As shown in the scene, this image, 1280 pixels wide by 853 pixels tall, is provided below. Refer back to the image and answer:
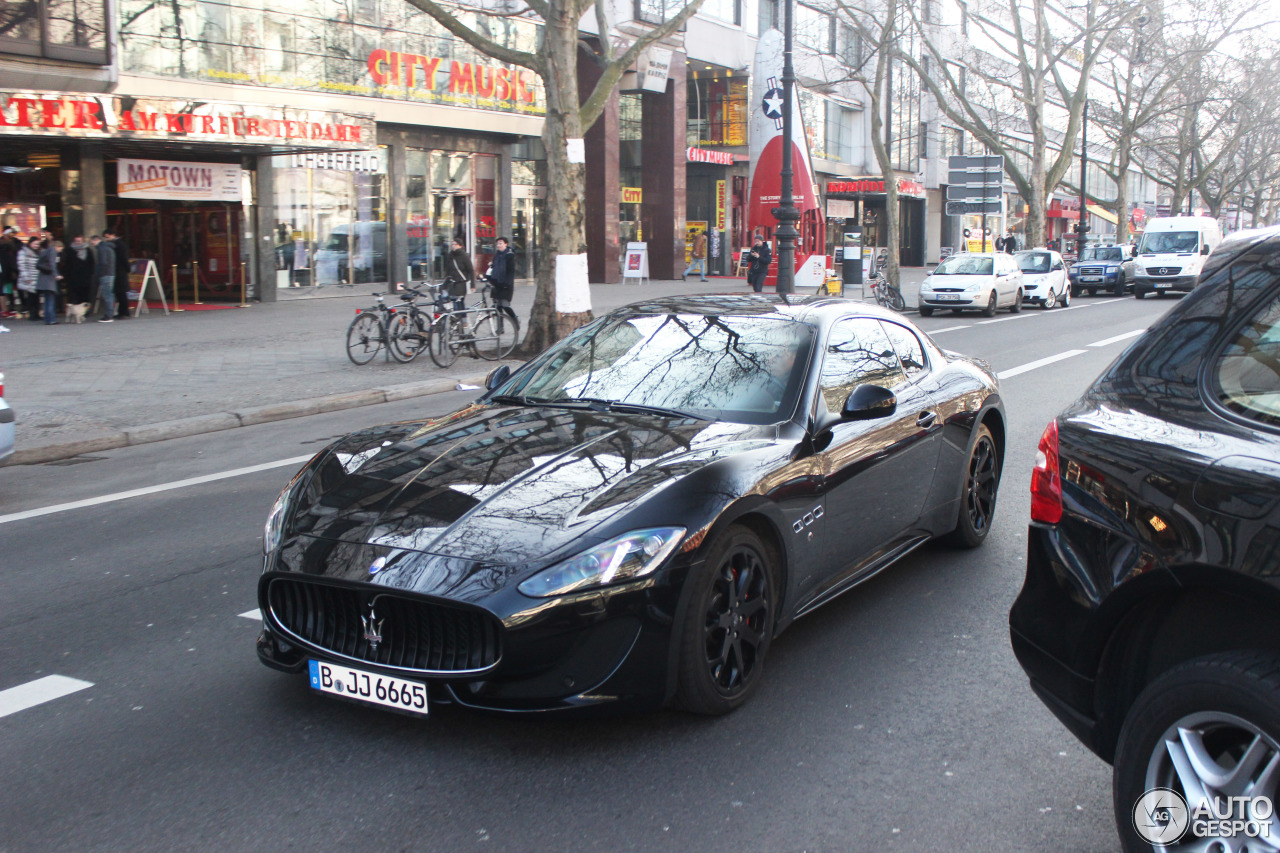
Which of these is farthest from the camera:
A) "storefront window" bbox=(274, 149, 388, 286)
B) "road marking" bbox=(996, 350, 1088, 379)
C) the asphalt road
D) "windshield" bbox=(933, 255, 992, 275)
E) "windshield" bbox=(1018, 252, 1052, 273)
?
"windshield" bbox=(1018, 252, 1052, 273)

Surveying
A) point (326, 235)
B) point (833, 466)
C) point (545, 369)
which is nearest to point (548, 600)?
point (833, 466)

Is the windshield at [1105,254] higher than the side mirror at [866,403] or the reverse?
higher

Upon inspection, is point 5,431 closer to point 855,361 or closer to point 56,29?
point 855,361

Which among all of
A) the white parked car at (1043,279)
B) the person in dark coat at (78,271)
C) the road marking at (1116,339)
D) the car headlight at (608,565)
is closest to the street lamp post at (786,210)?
the road marking at (1116,339)

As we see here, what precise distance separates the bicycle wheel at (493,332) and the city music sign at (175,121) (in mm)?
8422

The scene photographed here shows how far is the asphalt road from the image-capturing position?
10.6 ft

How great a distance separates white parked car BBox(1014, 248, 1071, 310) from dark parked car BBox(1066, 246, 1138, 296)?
5.34m

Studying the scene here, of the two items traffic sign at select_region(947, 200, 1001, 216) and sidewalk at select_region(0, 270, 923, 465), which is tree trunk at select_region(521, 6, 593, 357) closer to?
sidewalk at select_region(0, 270, 923, 465)

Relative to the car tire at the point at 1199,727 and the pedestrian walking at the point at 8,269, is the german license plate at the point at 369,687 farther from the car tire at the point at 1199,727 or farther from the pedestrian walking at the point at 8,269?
the pedestrian walking at the point at 8,269

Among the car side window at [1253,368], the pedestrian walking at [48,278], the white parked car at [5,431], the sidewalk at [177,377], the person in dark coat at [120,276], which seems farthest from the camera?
the person in dark coat at [120,276]

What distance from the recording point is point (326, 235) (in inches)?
1141

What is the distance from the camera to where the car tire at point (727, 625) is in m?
3.78

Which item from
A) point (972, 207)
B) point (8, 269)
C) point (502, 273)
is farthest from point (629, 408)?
point (972, 207)

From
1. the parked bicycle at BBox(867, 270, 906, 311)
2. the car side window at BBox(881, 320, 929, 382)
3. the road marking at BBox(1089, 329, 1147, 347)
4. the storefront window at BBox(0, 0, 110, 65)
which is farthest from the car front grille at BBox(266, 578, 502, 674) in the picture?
the parked bicycle at BBox(867, 270, 906, 311)
